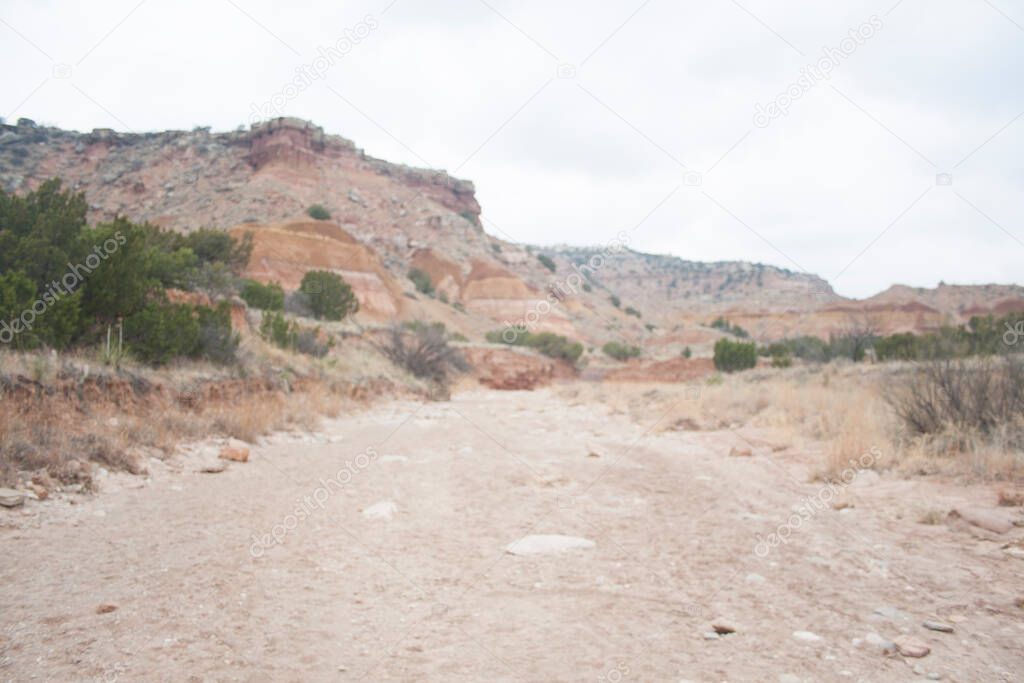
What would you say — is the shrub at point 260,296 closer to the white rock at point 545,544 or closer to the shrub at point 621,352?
the white rock at point 545,544

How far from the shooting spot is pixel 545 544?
405 cm

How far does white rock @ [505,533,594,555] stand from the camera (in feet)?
12.9

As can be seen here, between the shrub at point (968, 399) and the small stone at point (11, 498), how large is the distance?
8.06 meters

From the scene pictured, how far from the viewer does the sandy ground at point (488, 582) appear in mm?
2379

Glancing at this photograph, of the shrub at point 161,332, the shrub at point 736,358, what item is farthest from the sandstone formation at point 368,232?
the shrub at point 161,332

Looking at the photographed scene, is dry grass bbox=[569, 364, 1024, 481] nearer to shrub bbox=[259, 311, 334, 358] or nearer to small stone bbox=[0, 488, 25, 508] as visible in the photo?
small stone bbox=[0, 488, 25, 508]

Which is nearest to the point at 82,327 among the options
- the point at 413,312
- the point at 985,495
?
the point at 985,495

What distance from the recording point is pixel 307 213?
184 ft

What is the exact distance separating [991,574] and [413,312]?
4355 cm

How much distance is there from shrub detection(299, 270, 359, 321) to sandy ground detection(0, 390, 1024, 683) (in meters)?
22.5

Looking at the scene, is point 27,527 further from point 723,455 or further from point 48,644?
point 723,455

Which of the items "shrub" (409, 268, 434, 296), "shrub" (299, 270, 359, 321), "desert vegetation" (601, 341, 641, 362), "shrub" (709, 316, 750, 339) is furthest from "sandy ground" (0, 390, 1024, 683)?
"shrub" (709, 316, 750, 339)

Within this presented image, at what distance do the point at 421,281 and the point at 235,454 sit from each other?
49870 millimetres

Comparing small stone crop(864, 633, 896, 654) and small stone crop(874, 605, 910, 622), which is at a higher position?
small stone crop(874, 605, 910, 622)
